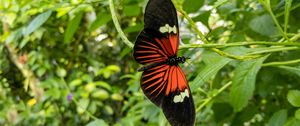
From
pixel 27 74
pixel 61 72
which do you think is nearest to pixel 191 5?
pixel 61 72

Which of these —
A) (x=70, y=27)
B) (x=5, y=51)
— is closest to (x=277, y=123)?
(x=70, y=27)

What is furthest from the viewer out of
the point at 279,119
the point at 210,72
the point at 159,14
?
the point at 279,119

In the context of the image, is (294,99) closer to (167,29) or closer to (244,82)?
(244,82)

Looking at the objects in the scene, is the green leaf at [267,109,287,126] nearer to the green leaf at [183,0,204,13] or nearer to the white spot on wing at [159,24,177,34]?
the green leaf at [183,0,204,13]

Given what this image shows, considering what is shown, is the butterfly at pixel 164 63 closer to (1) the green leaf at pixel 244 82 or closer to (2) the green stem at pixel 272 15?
(2) the green stem at pixel 272 15

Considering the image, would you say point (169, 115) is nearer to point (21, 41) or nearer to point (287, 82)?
point (287, 82)
